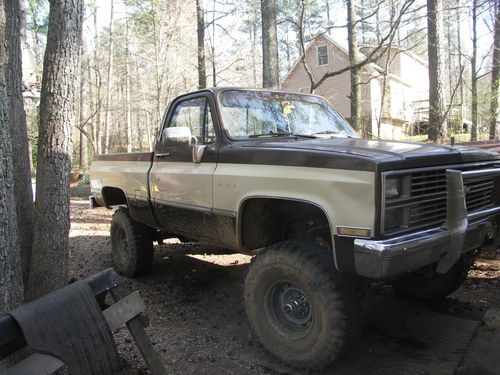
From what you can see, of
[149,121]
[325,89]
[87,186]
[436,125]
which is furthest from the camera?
[149,121]

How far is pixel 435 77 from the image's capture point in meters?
12.8

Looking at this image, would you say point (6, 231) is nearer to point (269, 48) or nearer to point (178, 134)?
point (178, 134)

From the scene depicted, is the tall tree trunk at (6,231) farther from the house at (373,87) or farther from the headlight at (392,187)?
the house at (373,87)

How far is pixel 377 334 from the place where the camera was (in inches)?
147

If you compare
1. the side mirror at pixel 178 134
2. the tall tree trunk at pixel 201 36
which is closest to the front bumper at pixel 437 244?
the side mirror at pixel 178 134

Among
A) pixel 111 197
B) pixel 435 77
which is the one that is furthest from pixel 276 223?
pixel 435 77

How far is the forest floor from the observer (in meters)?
3.37

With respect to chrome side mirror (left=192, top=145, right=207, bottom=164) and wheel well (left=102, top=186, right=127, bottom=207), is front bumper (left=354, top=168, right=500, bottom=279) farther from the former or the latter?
wheel well (left=102, top=186, right=127, bottom=207)

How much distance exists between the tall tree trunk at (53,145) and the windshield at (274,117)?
138 centimetres

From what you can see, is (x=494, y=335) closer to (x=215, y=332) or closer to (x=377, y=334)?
(x=377, y=334)

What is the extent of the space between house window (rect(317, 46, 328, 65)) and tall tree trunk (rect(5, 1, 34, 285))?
26.0 m

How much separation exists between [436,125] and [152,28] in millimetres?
12514

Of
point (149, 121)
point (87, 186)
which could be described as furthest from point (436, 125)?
point (149, 121)

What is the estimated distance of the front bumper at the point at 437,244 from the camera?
8.59 ft
